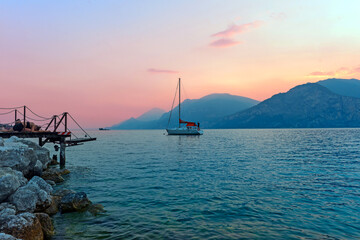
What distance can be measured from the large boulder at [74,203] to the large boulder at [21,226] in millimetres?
2822

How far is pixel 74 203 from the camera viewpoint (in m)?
10.5

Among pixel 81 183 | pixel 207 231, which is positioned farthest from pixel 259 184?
pixel 81 183

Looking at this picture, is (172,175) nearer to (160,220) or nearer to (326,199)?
(160,220)

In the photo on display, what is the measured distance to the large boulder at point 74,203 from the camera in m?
10.4

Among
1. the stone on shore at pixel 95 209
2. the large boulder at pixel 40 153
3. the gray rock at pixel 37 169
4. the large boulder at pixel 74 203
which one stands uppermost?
the large boulder at pixel 40 153

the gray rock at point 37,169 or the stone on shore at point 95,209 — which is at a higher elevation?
the gray rock at point 37,169

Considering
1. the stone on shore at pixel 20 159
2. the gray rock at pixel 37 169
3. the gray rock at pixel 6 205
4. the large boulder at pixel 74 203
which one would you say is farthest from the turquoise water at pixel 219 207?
the stone on shore at pixel 20 159

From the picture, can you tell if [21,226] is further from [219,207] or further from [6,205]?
[219,207]

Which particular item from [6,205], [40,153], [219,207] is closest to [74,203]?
[6,205]

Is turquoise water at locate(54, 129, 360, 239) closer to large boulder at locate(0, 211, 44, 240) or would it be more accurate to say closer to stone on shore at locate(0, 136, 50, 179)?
large boulder at locate(0, 211, 44, 240)

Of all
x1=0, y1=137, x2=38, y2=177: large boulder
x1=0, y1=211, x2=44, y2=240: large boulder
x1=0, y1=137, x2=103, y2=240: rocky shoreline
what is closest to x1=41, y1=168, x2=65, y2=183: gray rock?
x1=0, y1=137, x2=38, y2=177: large boulder

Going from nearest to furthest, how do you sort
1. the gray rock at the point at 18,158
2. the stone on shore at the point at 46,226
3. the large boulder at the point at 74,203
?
the stone on shore at the point at 46,226, the large boulder at the point at 74,203, the gray rock at the point at 18,158

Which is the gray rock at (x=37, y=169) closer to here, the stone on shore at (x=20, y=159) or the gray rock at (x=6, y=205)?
the stone on shore at (x=20, y=159)

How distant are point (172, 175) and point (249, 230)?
1101 centimetres
